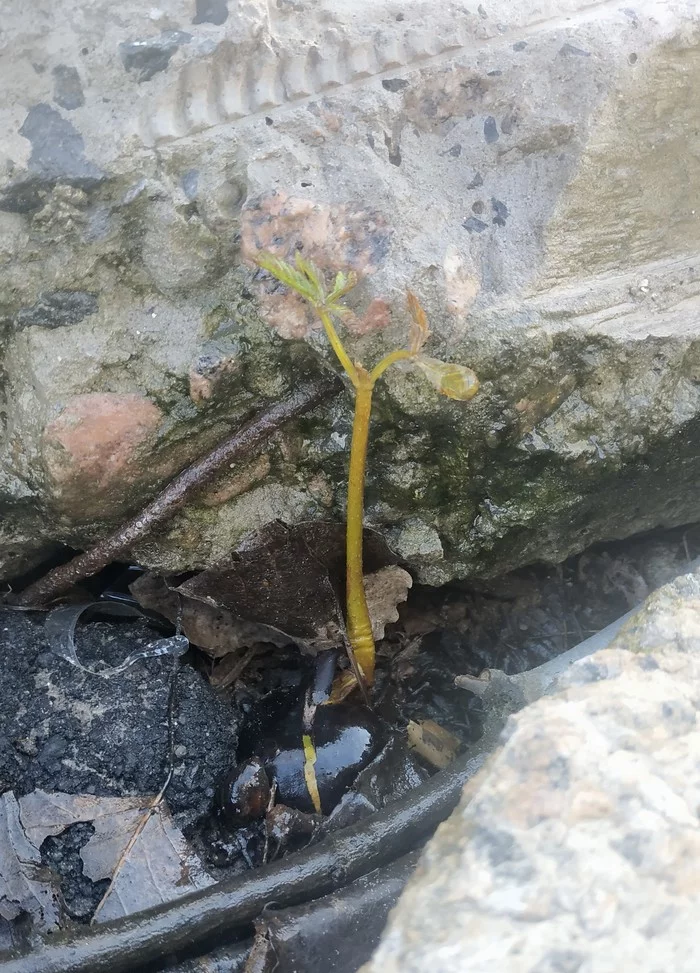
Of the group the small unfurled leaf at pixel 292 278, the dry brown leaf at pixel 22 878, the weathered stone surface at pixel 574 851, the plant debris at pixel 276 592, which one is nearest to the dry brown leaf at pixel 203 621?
the plant debris at pixel 276 592

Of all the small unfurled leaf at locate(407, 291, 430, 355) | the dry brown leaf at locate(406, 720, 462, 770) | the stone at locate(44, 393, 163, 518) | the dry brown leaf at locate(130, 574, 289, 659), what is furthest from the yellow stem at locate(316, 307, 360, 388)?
the dry brown leaf at locate(406, 720, 462, 770)

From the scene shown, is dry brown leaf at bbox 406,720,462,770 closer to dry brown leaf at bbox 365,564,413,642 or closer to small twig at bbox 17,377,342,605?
dry brown leaf at bbox 365,564,413,642

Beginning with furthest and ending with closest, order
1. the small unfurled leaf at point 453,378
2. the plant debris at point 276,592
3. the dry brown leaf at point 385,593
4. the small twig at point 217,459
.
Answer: the dry brown leaf at point 385,593 < the plant debris at point 276,592 < the small twig at point 217,459 < the small unfurled leaf at point 453,378

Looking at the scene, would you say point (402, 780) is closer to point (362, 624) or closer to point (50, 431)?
point (362, 624)

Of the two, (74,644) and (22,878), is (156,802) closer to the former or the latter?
(22,878)

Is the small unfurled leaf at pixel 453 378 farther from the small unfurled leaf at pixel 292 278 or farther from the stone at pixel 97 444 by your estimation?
the stone at pixel 97 444

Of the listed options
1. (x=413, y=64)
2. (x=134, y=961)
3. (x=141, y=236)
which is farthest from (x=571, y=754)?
(x=413, y=64)
